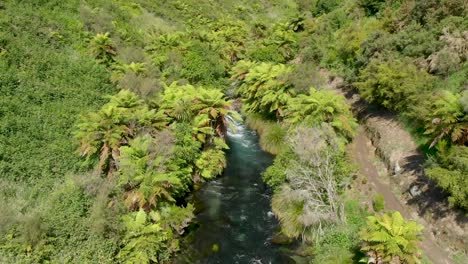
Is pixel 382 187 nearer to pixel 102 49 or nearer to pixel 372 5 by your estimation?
pixel 102 49

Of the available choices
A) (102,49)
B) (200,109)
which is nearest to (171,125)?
(200,109)

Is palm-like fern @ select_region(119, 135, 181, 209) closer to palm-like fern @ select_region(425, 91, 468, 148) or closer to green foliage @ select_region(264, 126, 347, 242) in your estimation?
green foliage @ select_region(264, 126, 347, 242)

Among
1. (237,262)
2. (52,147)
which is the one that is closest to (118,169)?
(52,147)

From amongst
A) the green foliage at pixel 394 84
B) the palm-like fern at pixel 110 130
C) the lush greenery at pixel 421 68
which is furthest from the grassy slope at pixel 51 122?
the green foliage at pixel 394 84

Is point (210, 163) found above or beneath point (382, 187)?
beneath

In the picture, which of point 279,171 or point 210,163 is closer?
point 279,171

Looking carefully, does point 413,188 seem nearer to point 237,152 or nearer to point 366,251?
point 366,251
